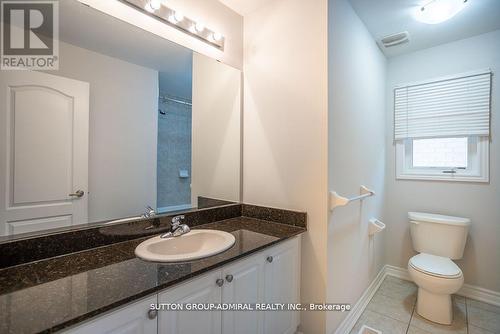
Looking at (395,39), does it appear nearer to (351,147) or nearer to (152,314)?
(351,147)

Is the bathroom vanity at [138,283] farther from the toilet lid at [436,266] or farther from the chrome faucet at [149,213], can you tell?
the toilet lid at [436,266]

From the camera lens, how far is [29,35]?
0.97 meters

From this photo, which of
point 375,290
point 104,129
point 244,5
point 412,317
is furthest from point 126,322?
point 375,290

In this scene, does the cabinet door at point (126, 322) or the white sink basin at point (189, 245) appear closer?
the cabinet door at point (126, 322)

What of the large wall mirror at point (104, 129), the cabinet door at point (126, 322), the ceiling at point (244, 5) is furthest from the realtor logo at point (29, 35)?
the ceiling at point (244, 5)

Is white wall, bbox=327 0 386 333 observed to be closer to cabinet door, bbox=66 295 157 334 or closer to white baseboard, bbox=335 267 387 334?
white baseboard, bbox=335 267 387 334

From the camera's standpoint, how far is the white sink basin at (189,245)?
105cm

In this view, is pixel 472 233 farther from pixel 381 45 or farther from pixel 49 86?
pixel 49 86

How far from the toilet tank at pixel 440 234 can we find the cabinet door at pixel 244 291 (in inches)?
71.8

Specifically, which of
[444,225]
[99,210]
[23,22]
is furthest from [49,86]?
[444,225]

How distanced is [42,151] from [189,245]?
82 cm

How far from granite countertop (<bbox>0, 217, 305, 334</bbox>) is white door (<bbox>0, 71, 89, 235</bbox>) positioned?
204 mm

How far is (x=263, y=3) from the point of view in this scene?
69.6 inches

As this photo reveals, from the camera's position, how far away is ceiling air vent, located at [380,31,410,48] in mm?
2096
